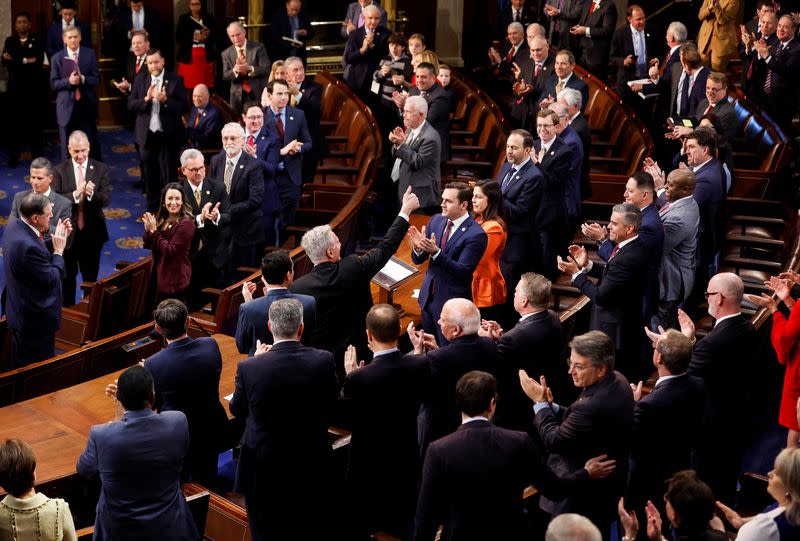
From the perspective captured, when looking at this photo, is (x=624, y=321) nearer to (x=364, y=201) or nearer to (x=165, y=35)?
(x=364, y=201)

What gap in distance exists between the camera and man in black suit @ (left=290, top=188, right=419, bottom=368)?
5043 mm

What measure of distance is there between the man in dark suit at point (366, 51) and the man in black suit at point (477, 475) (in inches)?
252

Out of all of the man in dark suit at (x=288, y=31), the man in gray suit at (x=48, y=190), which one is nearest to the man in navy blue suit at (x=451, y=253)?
the man in gray suit at (x=48, y=190)

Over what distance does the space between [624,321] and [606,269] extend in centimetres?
29

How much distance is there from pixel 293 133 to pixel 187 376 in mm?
4053

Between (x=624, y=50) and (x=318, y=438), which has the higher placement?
(x=624, y=50)

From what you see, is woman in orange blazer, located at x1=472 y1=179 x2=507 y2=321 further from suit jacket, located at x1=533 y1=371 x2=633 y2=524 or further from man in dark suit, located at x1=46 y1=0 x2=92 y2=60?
man in dark suit, located at x1=46 y1=0 x2=92 y2=60

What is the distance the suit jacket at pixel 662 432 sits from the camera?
429 centimetres

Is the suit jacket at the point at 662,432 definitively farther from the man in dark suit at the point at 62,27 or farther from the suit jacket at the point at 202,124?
the man in dark suit at the point at 62,27

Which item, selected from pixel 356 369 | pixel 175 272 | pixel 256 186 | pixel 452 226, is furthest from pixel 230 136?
pixel 356 369

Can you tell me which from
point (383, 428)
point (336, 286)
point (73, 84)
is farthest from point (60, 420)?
point (73, 84)

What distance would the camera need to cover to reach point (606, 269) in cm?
568

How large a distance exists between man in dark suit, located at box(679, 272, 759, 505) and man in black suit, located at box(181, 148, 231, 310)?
10.7ft

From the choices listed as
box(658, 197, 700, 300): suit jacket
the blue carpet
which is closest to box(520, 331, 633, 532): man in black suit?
box(658, 197, 700, 300): suit jacket
